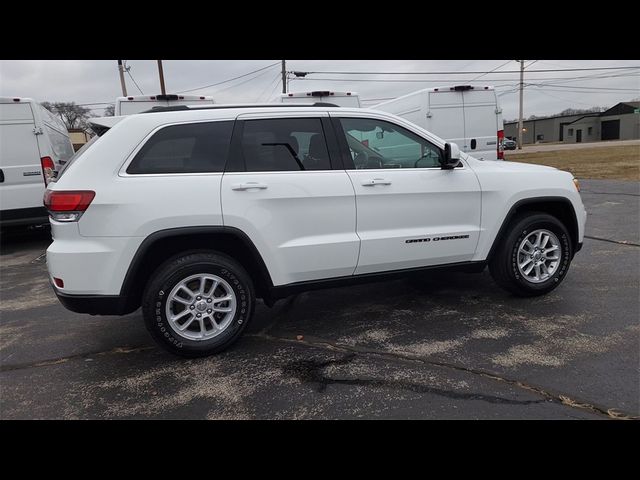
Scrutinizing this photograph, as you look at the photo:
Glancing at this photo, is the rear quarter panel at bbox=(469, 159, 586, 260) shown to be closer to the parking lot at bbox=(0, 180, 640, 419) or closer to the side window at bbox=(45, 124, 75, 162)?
the parking lot at bbox=(0, 180, 640, 419)

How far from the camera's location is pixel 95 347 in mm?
3896

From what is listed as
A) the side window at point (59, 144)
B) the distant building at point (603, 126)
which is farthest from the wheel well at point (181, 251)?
the distant building at point (603, 126)

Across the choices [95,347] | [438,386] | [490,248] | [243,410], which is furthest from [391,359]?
[95,347]

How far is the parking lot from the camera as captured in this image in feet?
9.21

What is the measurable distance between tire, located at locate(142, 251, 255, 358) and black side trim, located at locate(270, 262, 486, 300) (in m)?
0.27

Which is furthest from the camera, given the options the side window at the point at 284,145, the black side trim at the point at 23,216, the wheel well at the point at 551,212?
the black side trim at the point at 23,216

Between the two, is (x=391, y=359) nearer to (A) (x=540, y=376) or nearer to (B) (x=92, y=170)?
(A) (x=540, y=376)

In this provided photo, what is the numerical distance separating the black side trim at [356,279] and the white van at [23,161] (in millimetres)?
6408

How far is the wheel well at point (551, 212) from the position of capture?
4285 millimetres

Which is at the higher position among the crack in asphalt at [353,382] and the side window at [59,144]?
the side window at [59,144]

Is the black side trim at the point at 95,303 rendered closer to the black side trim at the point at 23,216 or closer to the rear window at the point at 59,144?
the black side trim at the point at 23,216

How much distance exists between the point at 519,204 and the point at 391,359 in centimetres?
207

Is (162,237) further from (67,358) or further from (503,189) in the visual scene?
(503,189)

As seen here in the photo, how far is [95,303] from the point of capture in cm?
323
